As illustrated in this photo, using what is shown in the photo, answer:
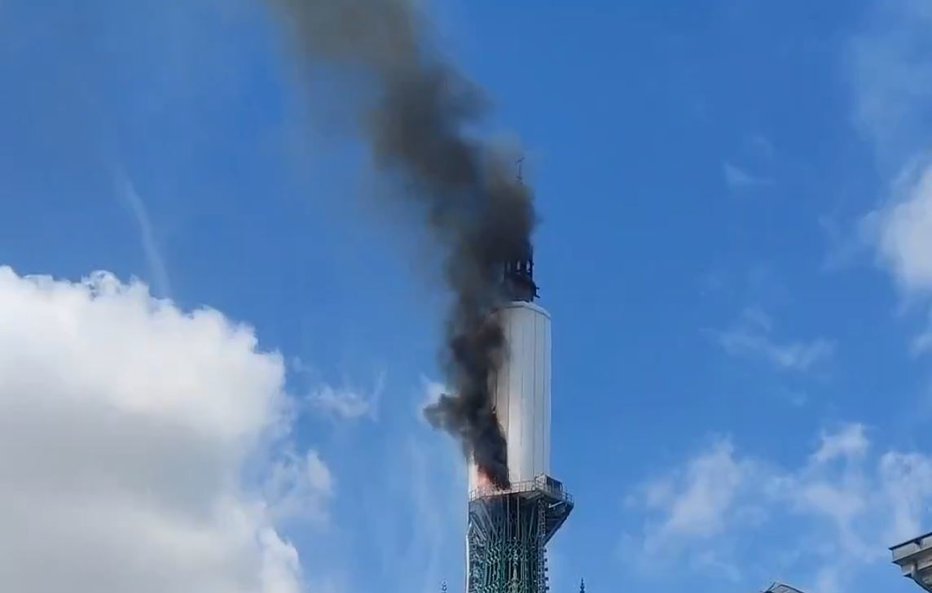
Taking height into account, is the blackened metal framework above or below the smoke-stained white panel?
below

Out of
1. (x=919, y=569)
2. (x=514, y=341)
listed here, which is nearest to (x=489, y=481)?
(x=514, y=341)

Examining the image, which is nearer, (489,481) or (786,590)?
(786,590)

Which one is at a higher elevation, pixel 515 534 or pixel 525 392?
pixel 525 392

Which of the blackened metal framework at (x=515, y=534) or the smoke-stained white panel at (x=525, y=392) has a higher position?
the smoke-stained white panel at (x=525, y=392)

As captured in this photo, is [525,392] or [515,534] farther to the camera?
[525,392]

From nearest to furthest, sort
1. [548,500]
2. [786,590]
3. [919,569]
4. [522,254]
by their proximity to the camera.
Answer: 1. [919,569]
2. [786,590]
3. [548,500]
4. [522,254]

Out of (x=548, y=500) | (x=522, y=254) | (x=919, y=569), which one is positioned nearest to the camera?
(x=919, y=569)

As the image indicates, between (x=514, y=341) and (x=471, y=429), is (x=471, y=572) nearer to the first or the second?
(x=471, y=429)

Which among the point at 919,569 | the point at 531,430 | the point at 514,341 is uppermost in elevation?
the point at 514,341
